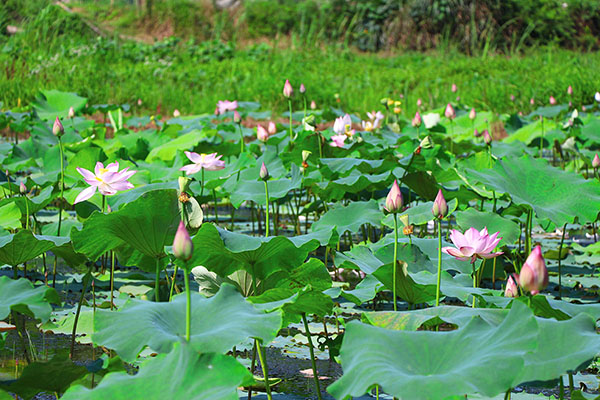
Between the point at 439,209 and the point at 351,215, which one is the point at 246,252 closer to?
the point at 439,209

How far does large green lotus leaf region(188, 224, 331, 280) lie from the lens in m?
1.45

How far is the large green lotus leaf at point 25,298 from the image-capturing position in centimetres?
115

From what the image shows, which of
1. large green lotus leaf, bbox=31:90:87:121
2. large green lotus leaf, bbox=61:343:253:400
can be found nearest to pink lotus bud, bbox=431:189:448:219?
large green lotus leaf, bbox=61:343:253:400

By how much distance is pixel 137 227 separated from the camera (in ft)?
5.16

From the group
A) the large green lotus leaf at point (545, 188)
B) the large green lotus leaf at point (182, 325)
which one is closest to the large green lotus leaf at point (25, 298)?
the large green lotus leaf at point (182, 325)

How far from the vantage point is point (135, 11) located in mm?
14008

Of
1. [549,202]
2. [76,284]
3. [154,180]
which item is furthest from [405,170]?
[76,284]

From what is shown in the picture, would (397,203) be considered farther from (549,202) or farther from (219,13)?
(219,13)

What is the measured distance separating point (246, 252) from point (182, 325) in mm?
362

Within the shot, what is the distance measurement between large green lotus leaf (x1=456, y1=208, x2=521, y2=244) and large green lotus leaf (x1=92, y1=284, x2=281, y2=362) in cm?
102

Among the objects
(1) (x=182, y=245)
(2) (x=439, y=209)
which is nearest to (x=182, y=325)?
(1) (x=182, y=245)

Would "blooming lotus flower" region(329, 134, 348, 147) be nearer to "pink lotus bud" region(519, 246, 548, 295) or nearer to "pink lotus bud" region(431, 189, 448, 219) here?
"pink lotus bud" region(431, 189, 448, 219)

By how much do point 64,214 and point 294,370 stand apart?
209cm

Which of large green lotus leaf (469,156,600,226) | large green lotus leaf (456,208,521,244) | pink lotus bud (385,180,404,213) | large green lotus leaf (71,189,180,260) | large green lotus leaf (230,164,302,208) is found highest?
pink lotus bud (385,180,404,213)
